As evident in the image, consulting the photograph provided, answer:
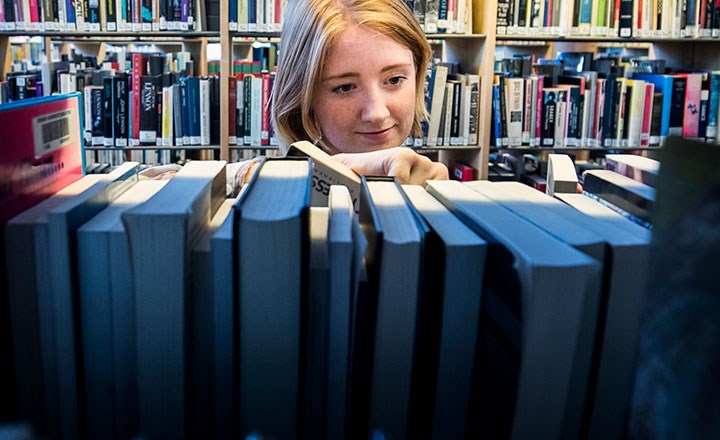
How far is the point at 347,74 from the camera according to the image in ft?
4.87

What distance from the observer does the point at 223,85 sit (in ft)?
10.4

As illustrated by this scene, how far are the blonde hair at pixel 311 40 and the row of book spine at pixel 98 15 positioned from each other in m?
1.78

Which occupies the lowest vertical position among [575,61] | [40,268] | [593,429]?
[593,429]

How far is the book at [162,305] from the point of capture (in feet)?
Result: 1.45

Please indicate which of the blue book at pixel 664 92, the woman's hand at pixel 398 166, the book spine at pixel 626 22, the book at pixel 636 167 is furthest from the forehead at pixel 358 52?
the blue book at pixel 664 92

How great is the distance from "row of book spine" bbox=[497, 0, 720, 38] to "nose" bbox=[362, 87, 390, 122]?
76.3 inches

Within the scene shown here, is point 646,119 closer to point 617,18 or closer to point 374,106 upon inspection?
point 617,18

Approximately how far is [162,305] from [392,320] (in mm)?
154

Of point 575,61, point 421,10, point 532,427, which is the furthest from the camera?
point 575,61

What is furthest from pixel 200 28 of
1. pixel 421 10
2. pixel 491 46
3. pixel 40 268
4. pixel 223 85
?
pixel 40 268

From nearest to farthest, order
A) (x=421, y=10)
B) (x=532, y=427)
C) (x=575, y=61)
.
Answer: (x=532, y=427) < (x=421, y=10) < (x=575, y=61)

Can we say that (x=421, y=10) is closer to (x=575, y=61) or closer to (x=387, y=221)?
(x=575, y=61)

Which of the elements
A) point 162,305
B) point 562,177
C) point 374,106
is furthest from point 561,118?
point 162,305

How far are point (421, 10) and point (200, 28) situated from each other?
40.5 inches
